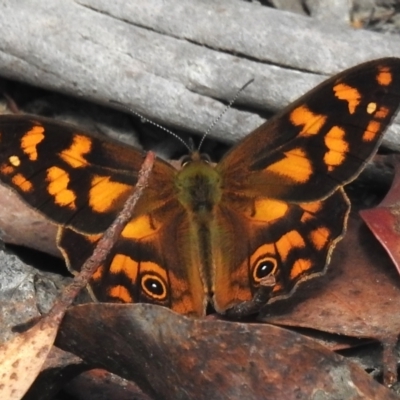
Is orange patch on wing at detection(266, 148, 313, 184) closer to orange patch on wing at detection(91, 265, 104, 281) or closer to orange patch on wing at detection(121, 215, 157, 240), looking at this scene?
orange patch on wing at detection(121, 215, 157, 240)

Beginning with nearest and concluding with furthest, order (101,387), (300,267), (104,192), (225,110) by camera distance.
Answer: (101,387), (300,267), (104,192), (225,110)

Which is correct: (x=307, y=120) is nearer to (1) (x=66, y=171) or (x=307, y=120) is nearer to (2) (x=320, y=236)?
(2) (x=320, y=236)

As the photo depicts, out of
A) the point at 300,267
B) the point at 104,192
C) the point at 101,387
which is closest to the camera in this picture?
the point at 101,387

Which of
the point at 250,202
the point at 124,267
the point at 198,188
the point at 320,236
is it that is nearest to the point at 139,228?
the point at 124,267

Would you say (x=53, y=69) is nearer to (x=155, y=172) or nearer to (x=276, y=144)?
(x=155, y=172)

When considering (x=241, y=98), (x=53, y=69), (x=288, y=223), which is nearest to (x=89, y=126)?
(x=53, y=69)

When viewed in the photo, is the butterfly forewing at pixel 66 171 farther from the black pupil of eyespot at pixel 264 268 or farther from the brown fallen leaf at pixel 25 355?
the brown fallen leaf at pixel 25 355

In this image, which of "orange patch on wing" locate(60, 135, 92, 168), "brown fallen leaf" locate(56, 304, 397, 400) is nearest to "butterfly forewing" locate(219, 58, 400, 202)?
"orange patch on wing" locate(60, 135, 92, 168)

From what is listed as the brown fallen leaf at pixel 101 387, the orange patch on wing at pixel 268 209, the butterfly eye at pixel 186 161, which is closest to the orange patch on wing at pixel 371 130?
the orange patch on wing at pixel 268 209
